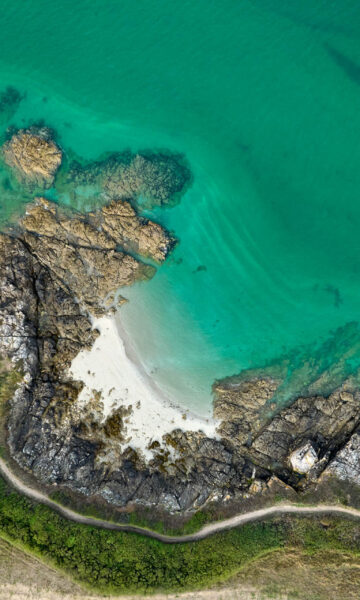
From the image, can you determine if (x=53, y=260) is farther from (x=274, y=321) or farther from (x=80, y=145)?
(x=274, y=321)

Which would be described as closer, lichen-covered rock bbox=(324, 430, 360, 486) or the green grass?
the green grass

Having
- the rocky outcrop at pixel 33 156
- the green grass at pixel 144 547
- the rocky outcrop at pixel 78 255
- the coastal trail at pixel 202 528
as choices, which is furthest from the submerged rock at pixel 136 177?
the green grass at pixel 144 547

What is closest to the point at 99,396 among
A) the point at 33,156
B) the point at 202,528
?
the point at 202,528

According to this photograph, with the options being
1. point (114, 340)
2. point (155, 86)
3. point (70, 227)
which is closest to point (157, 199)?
point (70, 227)

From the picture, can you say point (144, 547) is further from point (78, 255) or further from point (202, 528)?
point (78, 255)

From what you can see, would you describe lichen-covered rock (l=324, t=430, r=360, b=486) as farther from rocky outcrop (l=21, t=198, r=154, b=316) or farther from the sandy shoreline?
rocky outcrop (l=21, t=198, r=154, b=316)

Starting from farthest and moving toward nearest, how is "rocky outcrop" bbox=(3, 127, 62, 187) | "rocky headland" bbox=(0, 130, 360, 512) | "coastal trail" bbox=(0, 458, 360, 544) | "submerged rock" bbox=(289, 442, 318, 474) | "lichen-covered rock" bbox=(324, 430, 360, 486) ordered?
"rocky outcrop" bbox=(3, 127, 62, 187) → "submerged rock" bbox=(289, 442, 318, 474) → "rocky headland" bbox=(0, 130, 360, 512) → "lichen-covered rock" bbox=(324, 430, 360, 486) → "coastal trail" bbox=(0, 458, 360, 544)

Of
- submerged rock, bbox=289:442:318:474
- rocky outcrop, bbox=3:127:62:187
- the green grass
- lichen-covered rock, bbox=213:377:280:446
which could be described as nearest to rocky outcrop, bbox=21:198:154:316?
rocky outcrop, bbox=3:127:62:187

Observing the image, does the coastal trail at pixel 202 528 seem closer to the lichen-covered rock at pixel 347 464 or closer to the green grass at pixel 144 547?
the green grass at pixel 144 547
